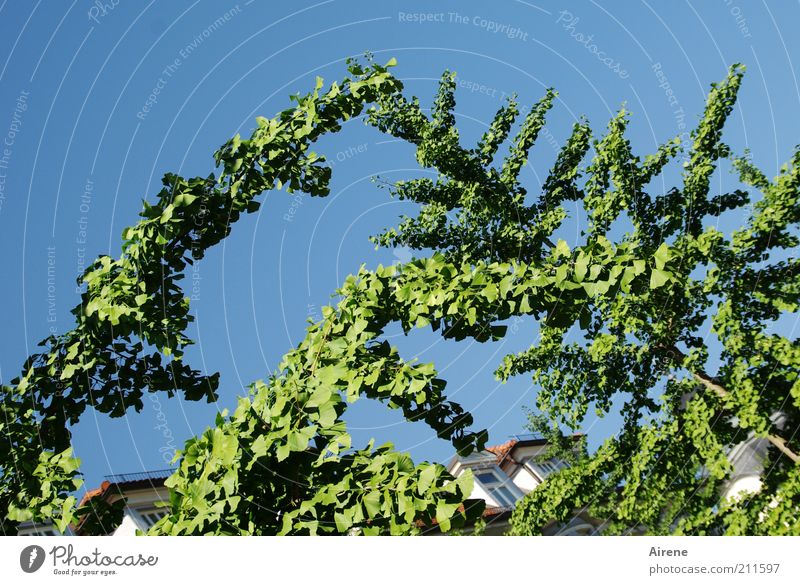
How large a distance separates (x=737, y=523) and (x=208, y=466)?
10.9m

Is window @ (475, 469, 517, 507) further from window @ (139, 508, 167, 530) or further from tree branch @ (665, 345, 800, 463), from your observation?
tree branch @ (665, 345, 800, 463)

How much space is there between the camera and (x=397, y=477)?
3.18 m

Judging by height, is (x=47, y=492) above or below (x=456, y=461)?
below

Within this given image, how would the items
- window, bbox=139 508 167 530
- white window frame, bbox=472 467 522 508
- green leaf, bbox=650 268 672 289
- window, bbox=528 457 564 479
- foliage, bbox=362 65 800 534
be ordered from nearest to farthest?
green leaf, bbox=650 268 672 289, foliage, bbox=362 65 800 534, window, bbox=139 508 167 530, window, bbox=528 457 564 479, white window frame, bbox=472 467 522 508

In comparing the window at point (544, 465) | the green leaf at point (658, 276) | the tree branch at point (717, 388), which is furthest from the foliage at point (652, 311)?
the window at point (544, 465)

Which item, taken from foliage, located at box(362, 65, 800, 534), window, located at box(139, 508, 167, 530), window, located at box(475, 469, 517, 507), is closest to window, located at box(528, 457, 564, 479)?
window, located at box(475, 469, 517, 507)

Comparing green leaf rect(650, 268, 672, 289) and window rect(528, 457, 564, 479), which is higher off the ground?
window rect(528, 457, 564, 479)

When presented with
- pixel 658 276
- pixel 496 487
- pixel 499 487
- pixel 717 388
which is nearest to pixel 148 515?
pixel 496 487

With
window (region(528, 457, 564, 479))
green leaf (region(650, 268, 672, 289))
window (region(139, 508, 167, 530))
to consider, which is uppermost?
window (region(139, 508, 167, 530))

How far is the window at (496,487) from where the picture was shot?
30.6 m

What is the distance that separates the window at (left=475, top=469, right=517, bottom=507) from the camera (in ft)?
101

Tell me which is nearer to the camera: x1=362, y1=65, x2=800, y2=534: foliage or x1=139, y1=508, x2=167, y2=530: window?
x1=362, y1=65, x2=800, y2=534: foliage
